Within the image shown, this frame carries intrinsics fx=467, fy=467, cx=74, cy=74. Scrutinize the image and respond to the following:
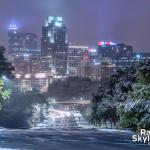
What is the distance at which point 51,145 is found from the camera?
1922 centimetres

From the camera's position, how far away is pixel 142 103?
1856 centimetres

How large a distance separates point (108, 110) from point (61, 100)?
13046cm

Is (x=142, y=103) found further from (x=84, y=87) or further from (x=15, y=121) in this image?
(x=84, y=87)

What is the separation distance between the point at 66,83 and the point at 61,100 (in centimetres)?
722

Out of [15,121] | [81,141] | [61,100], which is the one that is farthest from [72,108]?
[81,141]

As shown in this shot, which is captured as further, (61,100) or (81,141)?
(61,100)

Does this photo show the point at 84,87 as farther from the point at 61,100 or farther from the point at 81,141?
the point at 81,141

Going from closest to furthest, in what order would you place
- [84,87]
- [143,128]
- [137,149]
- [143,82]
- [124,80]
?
[137,149]
[143,128]
[143,82]
[124,80]
[84,87]

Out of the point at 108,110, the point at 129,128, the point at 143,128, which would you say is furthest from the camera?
the point at 108,110

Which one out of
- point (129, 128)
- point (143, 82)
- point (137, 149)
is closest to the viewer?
point (137, 149)

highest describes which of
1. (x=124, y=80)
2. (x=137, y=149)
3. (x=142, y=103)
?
(x=124, y=80)

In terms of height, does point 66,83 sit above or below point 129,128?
above

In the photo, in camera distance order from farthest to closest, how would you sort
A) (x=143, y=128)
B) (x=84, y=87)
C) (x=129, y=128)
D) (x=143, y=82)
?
(x=84, y=87), (x=129, y=128), (x=143, y=82), (x=143, y=128)

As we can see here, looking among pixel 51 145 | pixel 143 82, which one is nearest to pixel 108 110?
pixel 143 82
